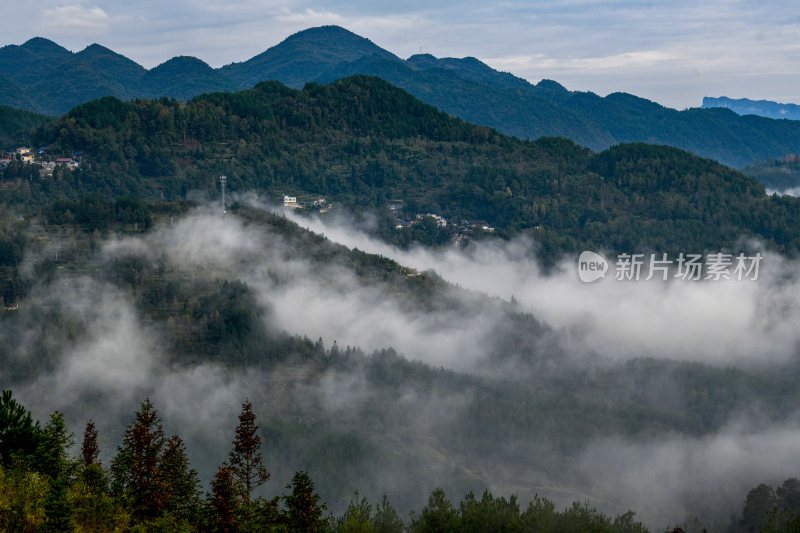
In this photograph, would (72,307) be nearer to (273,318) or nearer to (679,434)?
(273,318)

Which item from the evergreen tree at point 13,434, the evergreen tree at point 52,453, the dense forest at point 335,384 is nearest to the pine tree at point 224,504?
the evergreen tree at point 52,453

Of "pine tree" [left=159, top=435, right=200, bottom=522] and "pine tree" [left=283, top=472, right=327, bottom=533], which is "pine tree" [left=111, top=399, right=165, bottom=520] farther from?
"pine tree" [left=283, top=472, right=327, bottom=533]

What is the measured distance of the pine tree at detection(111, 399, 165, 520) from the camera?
7219cm

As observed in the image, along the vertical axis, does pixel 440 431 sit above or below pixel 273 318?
below

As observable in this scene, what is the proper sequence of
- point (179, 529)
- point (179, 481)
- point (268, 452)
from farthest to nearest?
point (268, 452), point (179, 481), point (179, 529)

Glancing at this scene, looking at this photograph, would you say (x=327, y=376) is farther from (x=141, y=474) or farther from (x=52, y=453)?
(x=141, y=474)

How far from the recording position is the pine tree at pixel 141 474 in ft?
237

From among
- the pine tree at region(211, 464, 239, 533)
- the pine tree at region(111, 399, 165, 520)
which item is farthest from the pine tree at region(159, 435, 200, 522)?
the pine tree at region(211, 464, 239, 533)

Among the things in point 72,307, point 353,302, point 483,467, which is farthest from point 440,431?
point 72,307

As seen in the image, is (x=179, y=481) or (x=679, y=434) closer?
(x=179, y=481)

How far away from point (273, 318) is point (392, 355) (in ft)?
68.6

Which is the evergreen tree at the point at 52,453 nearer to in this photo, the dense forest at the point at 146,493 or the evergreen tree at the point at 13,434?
the dense forest at the point at 146,493

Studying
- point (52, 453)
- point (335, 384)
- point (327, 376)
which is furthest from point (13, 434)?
point (327, 376)

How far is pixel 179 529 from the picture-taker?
6316 centimetres
